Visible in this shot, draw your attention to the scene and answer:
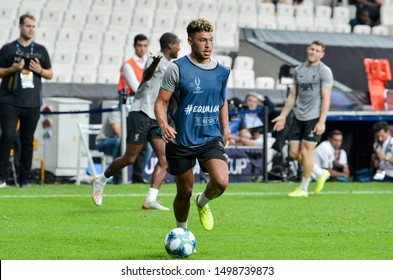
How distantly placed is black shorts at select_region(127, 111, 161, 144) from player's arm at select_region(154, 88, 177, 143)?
4.21 metres

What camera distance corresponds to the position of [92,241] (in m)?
11.6

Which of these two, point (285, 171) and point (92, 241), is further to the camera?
point (285, 171)

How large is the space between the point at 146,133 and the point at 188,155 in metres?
4.49

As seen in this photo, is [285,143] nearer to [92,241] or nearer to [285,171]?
[285,171]

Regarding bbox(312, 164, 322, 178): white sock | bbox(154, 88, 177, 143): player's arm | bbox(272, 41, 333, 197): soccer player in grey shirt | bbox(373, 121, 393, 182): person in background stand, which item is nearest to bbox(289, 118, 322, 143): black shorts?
bbox(272, 41, 333, 197): soccer player in grey shirt

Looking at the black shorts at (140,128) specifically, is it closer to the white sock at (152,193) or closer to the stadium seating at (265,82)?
the white sock at (152,193)

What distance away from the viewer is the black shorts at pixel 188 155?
429 inches

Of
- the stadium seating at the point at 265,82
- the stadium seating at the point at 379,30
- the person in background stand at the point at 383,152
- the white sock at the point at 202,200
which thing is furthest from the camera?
the stadium seating at the point at 379,30

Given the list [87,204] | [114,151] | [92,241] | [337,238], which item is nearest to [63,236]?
[92,241]

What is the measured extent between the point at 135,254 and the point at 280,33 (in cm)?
1891

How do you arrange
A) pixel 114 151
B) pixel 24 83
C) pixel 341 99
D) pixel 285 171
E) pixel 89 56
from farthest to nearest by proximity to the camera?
pixel 89 56 → pixel 341 99 → pixel 285 171 → pixel 114 151 → pixel 24 83

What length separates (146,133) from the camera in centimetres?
1538

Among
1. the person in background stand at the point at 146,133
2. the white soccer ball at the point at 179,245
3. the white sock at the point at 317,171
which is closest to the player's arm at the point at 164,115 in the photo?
the white soccer ball at the point at 179,245

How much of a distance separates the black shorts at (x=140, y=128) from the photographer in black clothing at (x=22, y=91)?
3.24 metres
